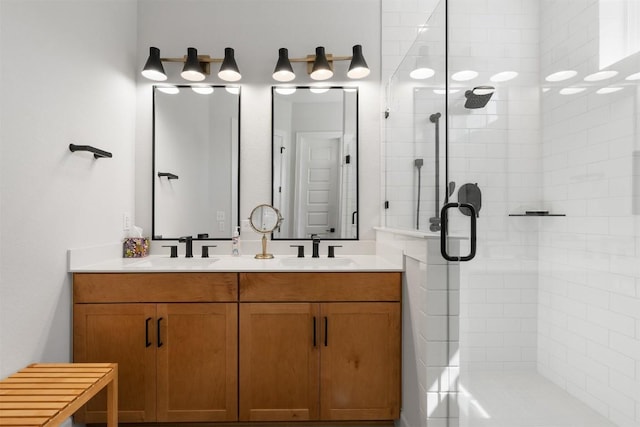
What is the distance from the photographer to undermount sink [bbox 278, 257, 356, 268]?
6.01 ft

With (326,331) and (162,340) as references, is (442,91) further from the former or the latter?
(162,340)

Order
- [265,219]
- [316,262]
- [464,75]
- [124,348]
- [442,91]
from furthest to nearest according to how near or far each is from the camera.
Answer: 1. [265,219]
2. [316,262]
3. [124,348]
4. [442,91]
5. [464,75]

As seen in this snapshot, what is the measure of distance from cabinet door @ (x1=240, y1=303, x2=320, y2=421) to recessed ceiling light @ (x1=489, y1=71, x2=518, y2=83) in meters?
1.27

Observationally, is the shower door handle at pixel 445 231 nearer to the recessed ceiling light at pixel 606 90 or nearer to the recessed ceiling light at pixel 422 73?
the recessed ceiling light at pixel 606 90

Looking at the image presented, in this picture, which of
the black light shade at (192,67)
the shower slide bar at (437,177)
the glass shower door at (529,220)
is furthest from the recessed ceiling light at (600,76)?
the black light shade at (192,67)

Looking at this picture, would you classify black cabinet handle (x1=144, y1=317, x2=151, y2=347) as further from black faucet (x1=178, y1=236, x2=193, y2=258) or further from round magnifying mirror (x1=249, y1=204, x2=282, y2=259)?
round magnifying mirror (x1=249, y1=204, x2=282, y2=259)

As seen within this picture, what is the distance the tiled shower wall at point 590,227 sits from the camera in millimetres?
897

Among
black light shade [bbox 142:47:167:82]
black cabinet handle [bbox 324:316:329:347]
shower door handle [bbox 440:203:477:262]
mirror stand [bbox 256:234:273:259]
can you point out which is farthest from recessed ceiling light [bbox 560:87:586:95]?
black light shade [bbox 142:47:167:82]

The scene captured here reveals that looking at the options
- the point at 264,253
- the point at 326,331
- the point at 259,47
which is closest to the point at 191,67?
the point at 259,47

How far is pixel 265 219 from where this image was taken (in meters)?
2.25

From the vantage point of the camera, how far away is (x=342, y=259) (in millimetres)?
2148

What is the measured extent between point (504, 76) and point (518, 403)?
1.14 metres

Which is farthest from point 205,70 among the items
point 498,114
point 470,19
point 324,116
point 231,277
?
point 498,114

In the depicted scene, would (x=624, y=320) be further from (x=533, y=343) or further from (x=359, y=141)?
(x=359, y=141)
